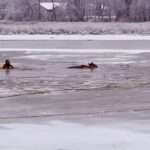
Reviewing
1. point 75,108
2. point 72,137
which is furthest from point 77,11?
point 72,137

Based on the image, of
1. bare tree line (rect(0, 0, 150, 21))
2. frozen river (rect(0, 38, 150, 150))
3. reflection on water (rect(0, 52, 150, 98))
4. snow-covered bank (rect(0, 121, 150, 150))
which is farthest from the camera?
bare tree line (rect(0, 0, 150, 21))

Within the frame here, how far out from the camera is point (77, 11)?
7388 cm

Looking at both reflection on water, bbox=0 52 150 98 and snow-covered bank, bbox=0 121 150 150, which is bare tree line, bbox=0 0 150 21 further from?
snow-covered bank, bbox=0 121 150 150

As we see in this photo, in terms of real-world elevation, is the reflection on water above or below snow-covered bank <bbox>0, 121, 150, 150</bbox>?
above

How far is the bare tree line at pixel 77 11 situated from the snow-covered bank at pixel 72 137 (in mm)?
57780

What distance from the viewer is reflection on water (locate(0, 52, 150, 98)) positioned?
44.3 feet

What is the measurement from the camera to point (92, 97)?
38.9 ft

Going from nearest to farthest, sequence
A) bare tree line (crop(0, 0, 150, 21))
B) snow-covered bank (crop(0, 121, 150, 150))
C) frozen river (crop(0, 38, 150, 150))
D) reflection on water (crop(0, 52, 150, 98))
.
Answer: snow-covered bank (crop(0, 121, 150, 150))
frozen river (crop(0, 38, 150, 150))
reflection on water (crop(0, 52, 150, 98))
bare tree line (crop(0, 0, 150, 21))

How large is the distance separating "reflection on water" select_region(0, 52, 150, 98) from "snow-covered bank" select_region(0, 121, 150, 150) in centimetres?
395

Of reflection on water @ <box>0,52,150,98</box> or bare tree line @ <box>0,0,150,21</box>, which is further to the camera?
bare tree line @ <box>0,0,150,21</box>

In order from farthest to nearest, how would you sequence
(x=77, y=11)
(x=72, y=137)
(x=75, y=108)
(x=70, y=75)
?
1. (x=77, y=11)
2. (x=70, y=75)
3. (x=75, y=108)
4. (x=72, y=137)

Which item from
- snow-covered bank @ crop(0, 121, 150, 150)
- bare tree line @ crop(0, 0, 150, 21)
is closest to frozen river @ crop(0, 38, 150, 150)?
snow-covered bank @ crop(0, 121, 150, 150)

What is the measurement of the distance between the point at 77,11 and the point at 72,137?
66731 mm

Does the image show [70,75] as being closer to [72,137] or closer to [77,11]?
[72,137]
